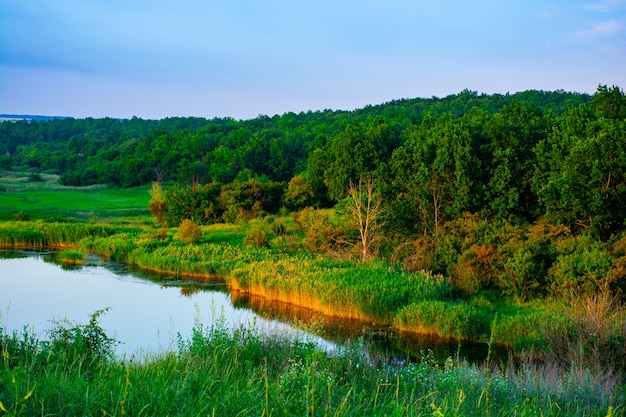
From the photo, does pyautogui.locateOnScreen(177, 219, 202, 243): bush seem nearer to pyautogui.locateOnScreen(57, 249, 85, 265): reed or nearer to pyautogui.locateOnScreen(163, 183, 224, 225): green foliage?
pyautogui.locateOnScreen(57, 249, 85, 265): reed

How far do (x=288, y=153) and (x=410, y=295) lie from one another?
5835 cm

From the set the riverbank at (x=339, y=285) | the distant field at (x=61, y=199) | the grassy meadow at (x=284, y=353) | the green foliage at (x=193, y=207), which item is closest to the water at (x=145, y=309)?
the riverbank at (x=339, y=285)

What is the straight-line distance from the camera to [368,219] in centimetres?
2969

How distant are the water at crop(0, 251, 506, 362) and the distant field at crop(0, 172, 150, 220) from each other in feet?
61.3

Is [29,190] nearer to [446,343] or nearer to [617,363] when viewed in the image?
[446,343]

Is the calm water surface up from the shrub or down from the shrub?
down

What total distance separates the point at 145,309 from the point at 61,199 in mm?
44154

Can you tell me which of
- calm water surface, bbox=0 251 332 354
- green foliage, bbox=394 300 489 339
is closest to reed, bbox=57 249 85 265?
calm water surface, bbox=0 251 332 354

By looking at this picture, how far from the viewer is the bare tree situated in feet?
96.4

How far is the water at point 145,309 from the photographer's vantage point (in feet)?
65.0

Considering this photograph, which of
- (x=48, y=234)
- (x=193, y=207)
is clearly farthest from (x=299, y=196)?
(x=48, y=234)

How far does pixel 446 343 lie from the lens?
20.7 meters

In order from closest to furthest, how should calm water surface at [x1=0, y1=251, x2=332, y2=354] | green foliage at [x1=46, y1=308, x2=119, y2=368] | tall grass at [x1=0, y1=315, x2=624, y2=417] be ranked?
tall grass at [x1=0, y1=315, x2=624, y2=417] < green foliage at [x1=46, y1=308, x2=119, y2=368] < calm water surface at [x1=0, y1=251, x2=332, y2=354]

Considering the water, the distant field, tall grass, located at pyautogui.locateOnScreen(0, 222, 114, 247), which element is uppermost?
the distant field
